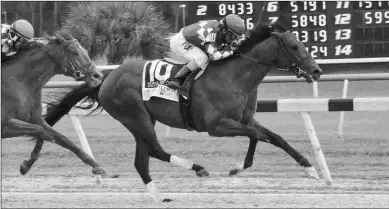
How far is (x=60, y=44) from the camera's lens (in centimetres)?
765

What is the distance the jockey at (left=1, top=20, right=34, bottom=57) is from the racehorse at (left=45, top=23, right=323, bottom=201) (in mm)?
862

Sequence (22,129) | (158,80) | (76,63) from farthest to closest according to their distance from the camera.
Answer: (158,80), (76,63), (22,129)

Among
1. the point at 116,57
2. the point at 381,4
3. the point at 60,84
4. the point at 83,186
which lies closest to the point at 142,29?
the point at 116,57

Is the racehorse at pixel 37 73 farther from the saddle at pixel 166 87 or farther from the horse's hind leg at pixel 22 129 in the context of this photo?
the saddle at pixel 166 87

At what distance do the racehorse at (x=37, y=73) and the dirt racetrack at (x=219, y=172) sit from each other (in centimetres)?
58

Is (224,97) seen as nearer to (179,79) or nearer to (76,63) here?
(179,79)

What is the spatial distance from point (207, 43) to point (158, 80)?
493 millimetres

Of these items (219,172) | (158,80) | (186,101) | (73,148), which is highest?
(158,80)

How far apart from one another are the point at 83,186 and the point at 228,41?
1.78m

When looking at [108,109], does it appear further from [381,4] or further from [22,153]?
[381,4]

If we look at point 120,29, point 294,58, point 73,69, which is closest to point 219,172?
point 294,58

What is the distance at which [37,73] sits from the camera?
7.59m

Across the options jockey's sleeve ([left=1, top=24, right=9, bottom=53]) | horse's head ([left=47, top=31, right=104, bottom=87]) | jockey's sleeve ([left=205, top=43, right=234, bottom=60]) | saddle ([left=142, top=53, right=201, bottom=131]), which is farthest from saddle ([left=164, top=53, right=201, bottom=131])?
jockey's sleeve ([left=1, top=24, right=9, bottom=53])

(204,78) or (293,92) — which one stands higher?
(204,78)
